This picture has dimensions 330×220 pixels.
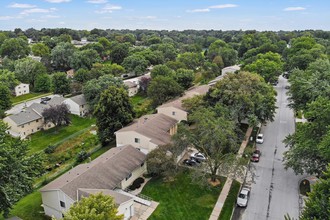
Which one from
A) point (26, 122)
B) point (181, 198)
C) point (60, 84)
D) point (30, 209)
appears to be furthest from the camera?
point (60, 84)

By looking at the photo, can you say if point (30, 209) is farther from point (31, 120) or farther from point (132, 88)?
point (132, 88)

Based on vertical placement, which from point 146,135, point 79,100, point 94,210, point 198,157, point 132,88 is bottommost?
point 198,157

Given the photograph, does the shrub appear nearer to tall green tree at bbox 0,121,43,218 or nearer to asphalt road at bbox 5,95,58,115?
tall green tree at bbox 0,121,43,218

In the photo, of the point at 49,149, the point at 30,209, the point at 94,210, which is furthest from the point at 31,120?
the point at 94,210

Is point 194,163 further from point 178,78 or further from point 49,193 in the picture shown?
point 178,78

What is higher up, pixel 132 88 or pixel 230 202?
pixel 132 88

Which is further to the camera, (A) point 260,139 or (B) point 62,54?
(B) point 62,54

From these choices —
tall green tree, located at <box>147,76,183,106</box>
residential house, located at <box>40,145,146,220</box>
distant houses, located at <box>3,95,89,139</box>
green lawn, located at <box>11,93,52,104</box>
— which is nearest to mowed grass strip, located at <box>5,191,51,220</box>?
residential house, located at <box>40,145,146,220</box>

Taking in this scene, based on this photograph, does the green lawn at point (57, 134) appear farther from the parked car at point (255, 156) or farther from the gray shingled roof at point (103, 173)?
the parked car at point (255, 156)

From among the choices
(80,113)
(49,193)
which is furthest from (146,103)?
(49,193)
